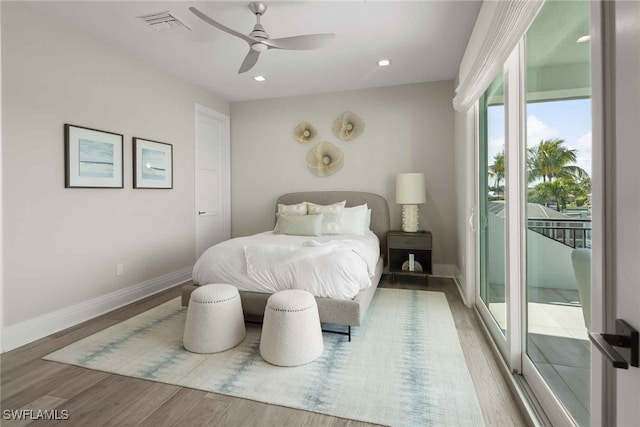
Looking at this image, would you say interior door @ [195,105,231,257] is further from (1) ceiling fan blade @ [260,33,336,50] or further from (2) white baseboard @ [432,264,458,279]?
(2) white baseboard @ [432,264,458,279]

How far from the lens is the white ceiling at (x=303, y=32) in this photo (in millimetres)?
2617

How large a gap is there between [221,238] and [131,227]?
174cm

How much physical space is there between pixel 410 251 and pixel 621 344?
377 cm

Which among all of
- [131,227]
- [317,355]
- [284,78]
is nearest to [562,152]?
[317,355]

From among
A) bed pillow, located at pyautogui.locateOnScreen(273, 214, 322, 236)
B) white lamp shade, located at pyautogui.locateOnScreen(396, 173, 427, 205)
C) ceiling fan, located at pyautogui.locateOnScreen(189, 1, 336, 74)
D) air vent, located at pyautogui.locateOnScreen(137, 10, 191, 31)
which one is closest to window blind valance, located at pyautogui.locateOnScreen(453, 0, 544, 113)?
ceiling fan, located at pyautogui.locateOnScreen(189, 1, 336, 74)

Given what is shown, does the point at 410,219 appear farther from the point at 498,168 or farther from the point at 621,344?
the point at 621,344

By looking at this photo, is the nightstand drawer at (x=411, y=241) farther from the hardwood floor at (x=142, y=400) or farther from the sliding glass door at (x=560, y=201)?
the sliding glass door at (x=560, y=201)

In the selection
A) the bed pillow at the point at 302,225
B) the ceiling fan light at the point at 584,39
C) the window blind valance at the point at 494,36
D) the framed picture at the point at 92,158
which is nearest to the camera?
the ceiling fan light at the point at 584,39

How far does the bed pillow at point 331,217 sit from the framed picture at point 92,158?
2308mm

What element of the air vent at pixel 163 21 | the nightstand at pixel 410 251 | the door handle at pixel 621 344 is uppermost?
the air vent at pixel 163 21

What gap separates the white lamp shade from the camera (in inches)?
161

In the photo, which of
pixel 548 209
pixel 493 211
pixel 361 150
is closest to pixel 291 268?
pixel 493 211

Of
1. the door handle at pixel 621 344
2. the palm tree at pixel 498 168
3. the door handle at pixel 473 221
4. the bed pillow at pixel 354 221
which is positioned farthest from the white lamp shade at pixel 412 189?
the door handle at pixel 621 344

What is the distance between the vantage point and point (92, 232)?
308cm
